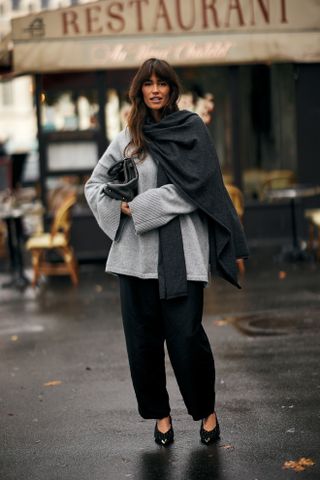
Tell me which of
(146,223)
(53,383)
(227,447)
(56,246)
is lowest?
(56,246)

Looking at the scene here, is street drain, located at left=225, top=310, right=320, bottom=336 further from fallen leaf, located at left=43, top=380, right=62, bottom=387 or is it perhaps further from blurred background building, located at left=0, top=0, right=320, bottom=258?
blurred background building, located at left=0, top=0, right=320, bottom=258

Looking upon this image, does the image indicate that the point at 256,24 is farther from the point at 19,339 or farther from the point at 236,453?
the point at 236,453

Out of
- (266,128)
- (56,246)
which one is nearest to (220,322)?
(56,246)

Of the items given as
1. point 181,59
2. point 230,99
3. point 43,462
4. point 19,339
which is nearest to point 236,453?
point 43,462

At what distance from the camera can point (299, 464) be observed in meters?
4.72

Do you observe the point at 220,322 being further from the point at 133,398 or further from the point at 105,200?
the point at 105,200

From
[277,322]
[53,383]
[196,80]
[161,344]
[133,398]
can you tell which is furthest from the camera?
[196,80]

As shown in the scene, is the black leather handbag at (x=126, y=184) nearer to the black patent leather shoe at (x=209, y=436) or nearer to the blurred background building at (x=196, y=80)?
the black patent leather shoe at (x=209, y=436)

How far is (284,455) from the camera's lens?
4.87 metres

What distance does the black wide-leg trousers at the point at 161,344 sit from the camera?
4930mm

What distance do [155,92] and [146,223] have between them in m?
0.67

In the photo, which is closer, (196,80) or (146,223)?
(146,223)

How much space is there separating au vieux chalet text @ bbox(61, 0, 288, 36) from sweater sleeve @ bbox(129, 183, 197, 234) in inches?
310

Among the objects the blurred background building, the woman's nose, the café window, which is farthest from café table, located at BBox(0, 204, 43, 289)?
the woman's nose
